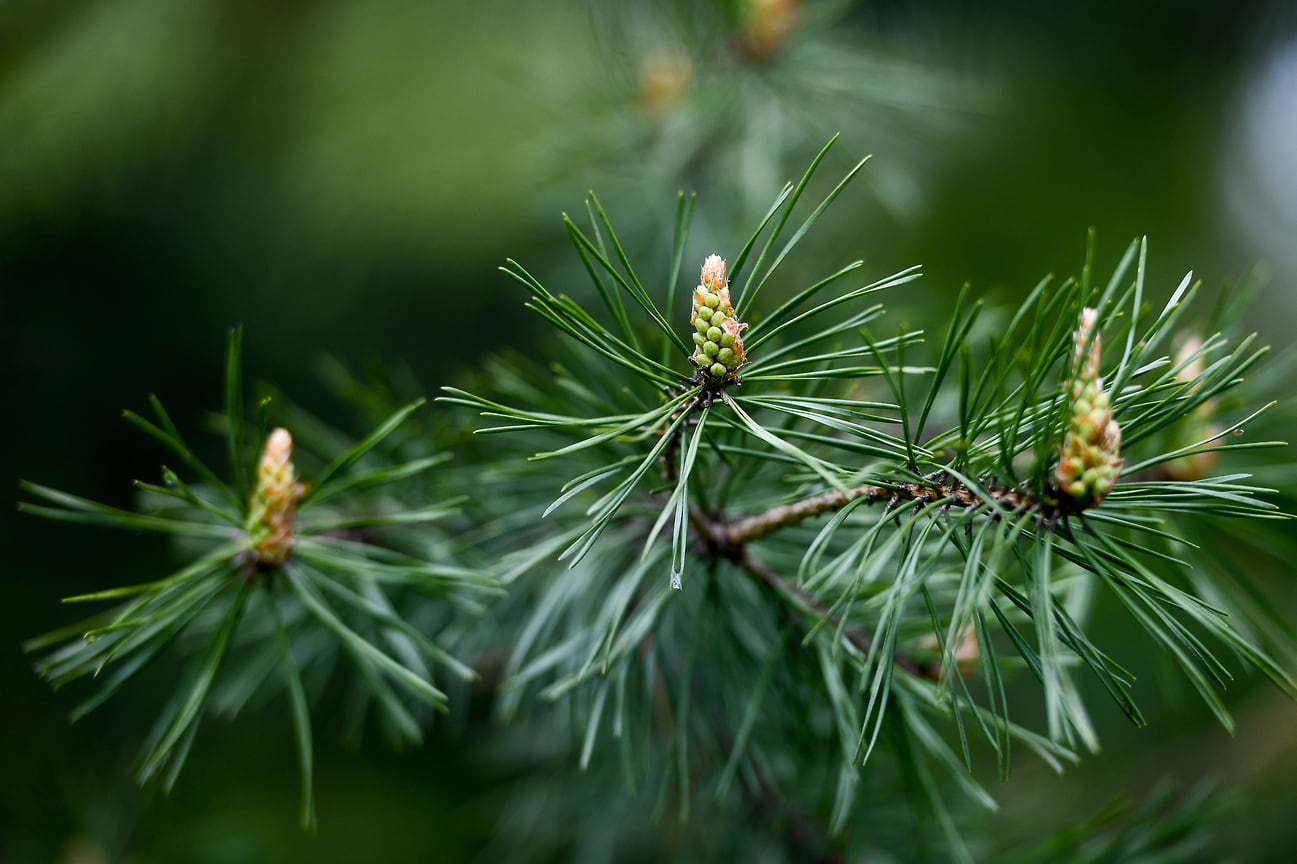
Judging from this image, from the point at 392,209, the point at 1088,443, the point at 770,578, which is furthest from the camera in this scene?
the point at 392,209

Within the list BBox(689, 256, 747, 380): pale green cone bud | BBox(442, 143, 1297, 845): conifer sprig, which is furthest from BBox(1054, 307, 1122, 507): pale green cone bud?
BBox(689, 256, 747, 380): pale green cone bud

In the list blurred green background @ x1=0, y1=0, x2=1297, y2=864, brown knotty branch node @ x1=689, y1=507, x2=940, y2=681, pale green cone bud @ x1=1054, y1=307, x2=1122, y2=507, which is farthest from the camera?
blurred green background @ x1=0, y1=0, x2=1297, y2=864

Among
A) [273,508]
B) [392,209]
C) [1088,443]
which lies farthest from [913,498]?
[392,209]

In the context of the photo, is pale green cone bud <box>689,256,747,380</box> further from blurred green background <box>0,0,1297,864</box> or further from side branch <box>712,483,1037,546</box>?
blurred green background <box>0,0,1297,864</box>

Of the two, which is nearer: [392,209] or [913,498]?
[913,498]

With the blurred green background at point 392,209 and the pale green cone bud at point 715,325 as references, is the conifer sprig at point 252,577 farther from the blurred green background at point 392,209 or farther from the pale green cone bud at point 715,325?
the blurred green background at point 392,209

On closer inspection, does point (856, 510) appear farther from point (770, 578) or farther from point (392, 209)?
point (392, 209)

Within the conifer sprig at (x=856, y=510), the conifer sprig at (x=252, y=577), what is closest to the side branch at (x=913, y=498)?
the conifer sprig at (x=856, y=510)

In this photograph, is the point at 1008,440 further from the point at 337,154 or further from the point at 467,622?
the point at 337,154

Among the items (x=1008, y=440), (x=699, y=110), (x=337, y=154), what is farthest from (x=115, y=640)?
(x=337, y=154)
